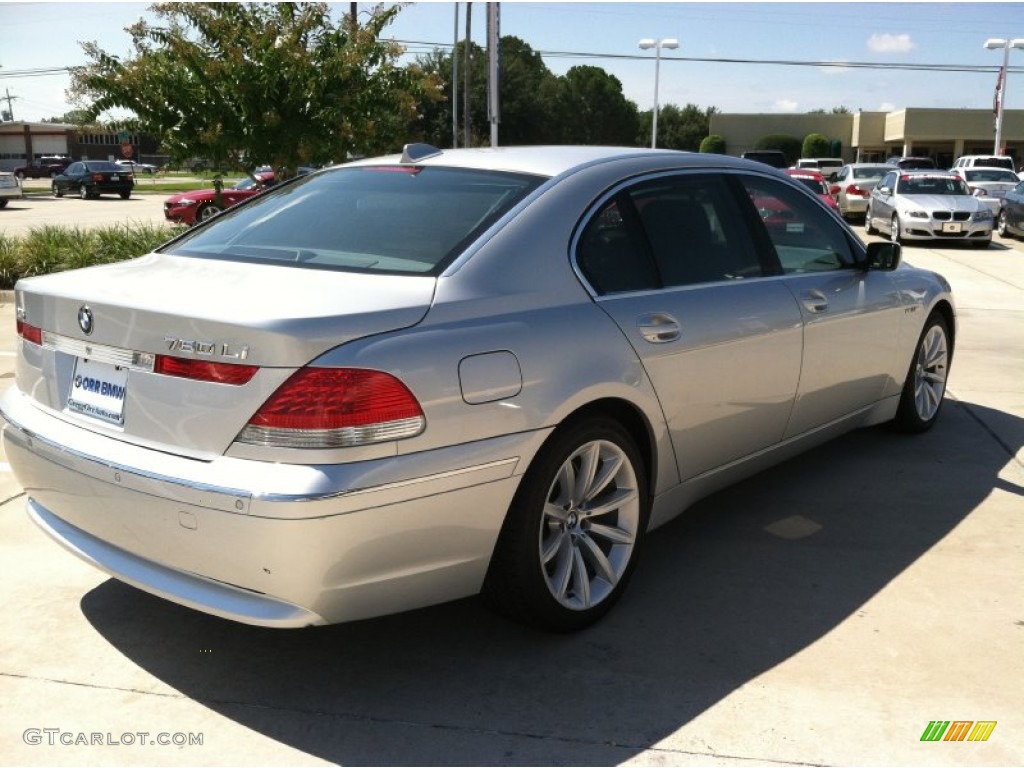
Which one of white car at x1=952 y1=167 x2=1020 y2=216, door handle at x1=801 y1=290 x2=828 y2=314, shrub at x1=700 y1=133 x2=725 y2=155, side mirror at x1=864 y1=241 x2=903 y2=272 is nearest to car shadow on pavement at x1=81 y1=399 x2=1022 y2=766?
door handle at x1=801 y1=290 x2=828 y2=314

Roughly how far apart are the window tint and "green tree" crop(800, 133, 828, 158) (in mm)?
64403

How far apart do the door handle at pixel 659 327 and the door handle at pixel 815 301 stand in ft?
3.38

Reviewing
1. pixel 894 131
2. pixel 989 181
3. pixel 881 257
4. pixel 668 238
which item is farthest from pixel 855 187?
pixel 894 131

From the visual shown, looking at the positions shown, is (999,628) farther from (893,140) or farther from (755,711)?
(893,140)

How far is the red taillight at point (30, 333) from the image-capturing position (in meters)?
3.50

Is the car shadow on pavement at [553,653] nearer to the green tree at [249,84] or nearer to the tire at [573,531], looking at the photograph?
the tire at [573,531]

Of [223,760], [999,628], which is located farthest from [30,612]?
[999,628]

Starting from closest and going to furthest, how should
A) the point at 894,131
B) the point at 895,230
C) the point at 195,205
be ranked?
the point at 895,230 → the point at 195,205 → the point at 894,131

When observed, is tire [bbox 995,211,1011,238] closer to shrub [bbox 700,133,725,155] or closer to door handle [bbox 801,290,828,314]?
door handle [bbox 801,290,828,314]

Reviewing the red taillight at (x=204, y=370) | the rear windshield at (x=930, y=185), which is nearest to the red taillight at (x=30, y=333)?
the red taillight at (x=204, y=370)

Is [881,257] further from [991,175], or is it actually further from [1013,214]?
[991,175]

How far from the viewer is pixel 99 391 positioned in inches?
127

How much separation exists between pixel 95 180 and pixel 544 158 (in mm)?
42606

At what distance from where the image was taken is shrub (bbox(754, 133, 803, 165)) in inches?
2694
